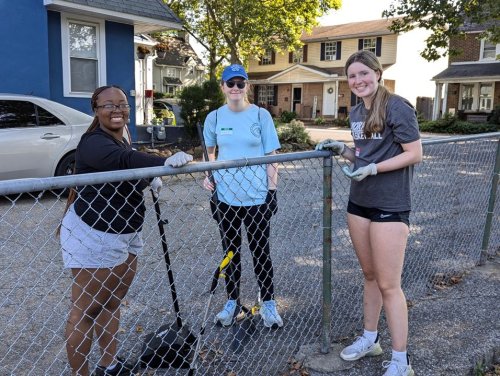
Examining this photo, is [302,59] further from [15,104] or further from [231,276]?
[231,276]

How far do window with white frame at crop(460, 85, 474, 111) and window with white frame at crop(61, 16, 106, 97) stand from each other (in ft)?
81.8

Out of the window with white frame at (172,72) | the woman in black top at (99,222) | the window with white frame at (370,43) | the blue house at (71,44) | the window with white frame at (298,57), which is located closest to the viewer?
the woman in black top at (99,222)

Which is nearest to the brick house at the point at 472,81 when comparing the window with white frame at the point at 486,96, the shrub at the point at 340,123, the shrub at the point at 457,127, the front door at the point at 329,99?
the window with white frame at the point at 486,96

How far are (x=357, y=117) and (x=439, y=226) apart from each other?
403 cm

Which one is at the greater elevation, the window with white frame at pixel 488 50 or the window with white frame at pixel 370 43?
the window with white frame at pixel 370 43

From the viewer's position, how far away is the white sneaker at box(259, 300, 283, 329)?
11.1 feet

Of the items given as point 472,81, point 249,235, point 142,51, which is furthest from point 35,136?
point 472,81

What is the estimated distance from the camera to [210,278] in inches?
177

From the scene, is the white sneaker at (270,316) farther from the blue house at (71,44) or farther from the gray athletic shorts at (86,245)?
the blue house at (71,44)

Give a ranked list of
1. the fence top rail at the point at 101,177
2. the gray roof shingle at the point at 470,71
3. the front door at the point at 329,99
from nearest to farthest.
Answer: the fence top rail at the point at 101,177, the gray roof shingle at the point at 470,71, the front door at the point at 329,99

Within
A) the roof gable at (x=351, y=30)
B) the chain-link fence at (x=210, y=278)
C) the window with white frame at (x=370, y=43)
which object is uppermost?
the roof gable at (x=351, y=30)

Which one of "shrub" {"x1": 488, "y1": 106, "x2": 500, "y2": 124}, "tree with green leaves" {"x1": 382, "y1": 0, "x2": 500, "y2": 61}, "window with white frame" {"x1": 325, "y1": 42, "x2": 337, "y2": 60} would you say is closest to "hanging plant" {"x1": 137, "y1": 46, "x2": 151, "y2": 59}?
"tree with green leaves" {"x1": 382, "y1": 0, "x2": 500, "y2": 61}

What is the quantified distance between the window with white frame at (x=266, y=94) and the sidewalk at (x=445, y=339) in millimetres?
35820

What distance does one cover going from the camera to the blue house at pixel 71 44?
32.0 ft
